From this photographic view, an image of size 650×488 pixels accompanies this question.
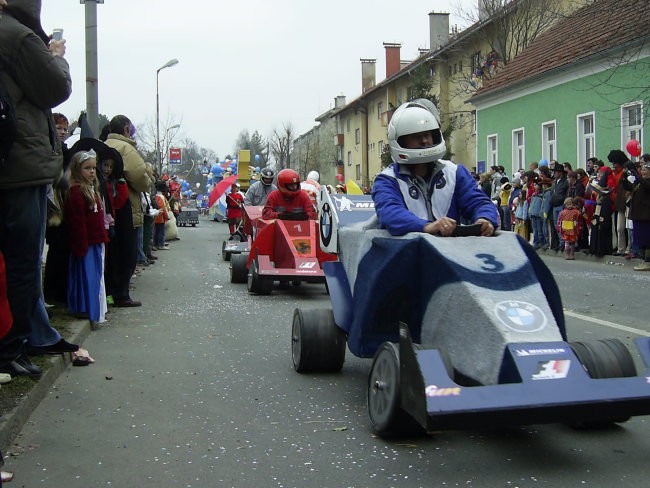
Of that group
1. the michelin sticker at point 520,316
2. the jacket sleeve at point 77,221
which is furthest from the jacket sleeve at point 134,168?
the michelin sticker at point 520,316

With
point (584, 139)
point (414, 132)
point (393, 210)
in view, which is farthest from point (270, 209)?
point (584, 139)

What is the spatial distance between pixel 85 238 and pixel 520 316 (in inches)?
189

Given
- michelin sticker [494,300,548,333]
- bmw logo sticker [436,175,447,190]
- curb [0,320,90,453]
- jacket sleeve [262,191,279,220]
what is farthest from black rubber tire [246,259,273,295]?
michelin sticker [494,300,548,333]

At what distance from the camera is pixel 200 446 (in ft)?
14.4

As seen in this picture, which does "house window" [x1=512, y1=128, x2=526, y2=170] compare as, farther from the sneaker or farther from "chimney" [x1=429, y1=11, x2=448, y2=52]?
the sneaker

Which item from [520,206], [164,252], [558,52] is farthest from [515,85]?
[164,252]

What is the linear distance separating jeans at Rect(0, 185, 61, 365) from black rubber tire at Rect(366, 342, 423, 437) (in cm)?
237

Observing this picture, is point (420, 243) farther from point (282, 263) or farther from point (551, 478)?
point (282, 263)

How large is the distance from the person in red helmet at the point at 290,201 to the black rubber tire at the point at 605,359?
7.78m

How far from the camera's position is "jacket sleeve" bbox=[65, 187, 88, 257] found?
7.60 metres

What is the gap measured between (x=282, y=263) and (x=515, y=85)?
2052cm

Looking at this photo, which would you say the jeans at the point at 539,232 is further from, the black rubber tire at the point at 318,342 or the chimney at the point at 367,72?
the chimney at the point at 367,72

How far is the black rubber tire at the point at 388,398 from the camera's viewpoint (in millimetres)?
4168

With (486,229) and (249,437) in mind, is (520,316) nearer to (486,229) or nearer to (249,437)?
(486,229)
